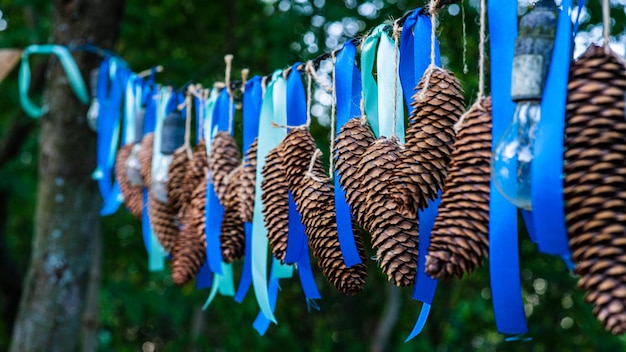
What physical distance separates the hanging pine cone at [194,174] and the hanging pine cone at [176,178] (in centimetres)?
1

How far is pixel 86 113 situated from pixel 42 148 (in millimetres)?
233

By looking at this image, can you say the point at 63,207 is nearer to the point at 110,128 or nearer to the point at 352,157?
the point at 110,128

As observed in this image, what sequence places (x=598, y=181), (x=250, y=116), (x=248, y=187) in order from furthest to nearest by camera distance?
1. (x=250, y=116)
2. (x=248, y=187)
3. (x=598, y=181)

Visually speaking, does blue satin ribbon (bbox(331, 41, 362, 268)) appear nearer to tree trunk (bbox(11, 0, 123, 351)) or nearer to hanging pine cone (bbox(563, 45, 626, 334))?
hanging pine cone (bbox(563, 45, 626, 334))

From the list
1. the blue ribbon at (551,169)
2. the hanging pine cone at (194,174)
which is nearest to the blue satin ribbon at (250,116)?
the hanging pine cone at (194,174)

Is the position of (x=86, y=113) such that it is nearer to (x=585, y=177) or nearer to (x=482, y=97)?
(x=482, y=97)

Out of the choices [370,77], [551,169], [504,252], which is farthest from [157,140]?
[551,169]

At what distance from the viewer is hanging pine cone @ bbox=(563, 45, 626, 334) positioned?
65 centimetres

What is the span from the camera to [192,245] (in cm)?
162

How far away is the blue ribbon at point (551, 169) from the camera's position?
710 millimetres

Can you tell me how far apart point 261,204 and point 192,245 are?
0.96 feet

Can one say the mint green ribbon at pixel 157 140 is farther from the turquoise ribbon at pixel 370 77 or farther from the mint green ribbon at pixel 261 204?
the turquoise ribbon at pixel 370 77

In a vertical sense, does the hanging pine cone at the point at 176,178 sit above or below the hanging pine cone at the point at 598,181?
above

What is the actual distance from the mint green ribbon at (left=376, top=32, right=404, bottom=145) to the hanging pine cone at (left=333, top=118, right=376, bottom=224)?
0.10ft
